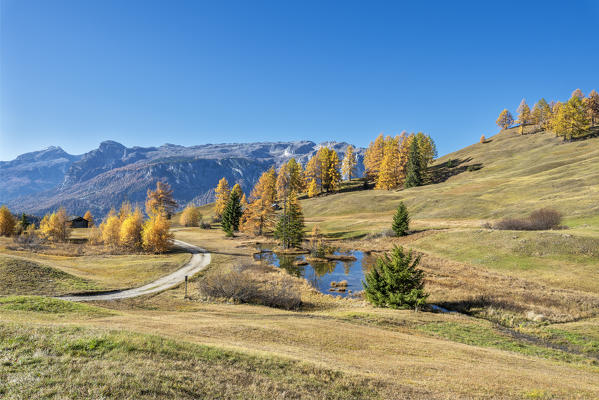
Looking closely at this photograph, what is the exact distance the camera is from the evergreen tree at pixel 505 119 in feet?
512

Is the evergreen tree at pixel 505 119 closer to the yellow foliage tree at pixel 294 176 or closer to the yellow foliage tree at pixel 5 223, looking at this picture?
the yellow foliage tree at pixel 294 176

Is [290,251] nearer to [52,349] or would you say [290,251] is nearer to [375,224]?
[375,224]

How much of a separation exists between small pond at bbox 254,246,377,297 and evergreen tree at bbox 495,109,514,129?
482 ft

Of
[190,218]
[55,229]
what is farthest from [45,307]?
[190,218]

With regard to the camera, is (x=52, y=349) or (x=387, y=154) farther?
(x=387, y=154)

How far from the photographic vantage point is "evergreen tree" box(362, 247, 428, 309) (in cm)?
2745

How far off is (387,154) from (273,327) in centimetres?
9887

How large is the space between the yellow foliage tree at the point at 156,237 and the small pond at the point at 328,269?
1680 centimetres

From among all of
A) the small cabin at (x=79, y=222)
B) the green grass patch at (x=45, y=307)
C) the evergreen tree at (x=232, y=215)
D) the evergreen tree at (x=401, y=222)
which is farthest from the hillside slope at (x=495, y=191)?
the small cabin at (x=79, y=222)

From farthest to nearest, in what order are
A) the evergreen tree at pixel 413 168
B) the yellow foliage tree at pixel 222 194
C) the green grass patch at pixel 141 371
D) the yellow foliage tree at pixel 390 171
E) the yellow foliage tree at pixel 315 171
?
the yellow foliage tree at pixel 315 171, the yellow foliage tree at pixel 390 171, the evergreen tree at pixel 413 168, the yellow foliage tree at pixel 222 194, the green grass patch at pixel 141 371

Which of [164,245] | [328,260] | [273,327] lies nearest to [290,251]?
[328,260]

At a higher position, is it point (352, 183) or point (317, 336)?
point (352, 183)

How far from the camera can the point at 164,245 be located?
5556cm

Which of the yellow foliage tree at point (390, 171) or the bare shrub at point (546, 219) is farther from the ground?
the yellow foliage tree at point (390, 171)
